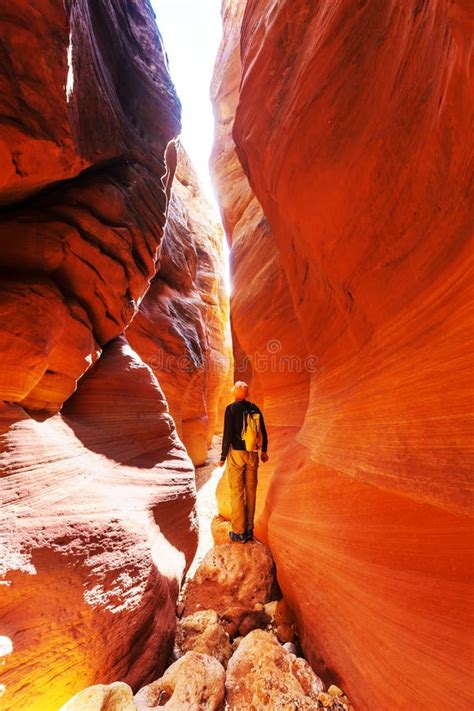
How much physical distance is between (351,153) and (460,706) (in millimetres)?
3656

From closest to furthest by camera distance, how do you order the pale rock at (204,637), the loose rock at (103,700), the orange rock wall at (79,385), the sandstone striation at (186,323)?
the loose rock at (103,700)
the orange rock wall at (79,385)
the pale rock at (204,637)
the sandstone striation at (186,323)

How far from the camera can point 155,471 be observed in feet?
11.5

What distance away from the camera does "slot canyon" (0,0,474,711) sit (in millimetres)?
1641

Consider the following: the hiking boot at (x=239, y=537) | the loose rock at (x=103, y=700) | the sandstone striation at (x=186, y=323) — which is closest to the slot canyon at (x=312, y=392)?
the loose rock at (x=103, y=700)

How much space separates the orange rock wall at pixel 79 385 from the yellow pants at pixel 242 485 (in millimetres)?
616

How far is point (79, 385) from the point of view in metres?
3.44

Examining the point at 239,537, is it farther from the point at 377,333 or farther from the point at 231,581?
the point at 377,333

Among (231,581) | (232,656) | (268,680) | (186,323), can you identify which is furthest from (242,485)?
(186,323)

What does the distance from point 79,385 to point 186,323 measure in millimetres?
7507

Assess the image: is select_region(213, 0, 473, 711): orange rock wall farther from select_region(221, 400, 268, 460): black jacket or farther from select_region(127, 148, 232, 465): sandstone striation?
select_region(127, 148, 232, 465): sandstone striation

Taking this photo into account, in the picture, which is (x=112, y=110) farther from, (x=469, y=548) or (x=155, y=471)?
(x=469, y=548)

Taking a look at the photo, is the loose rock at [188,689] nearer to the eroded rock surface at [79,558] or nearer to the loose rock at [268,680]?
the loose rock at [268,680]

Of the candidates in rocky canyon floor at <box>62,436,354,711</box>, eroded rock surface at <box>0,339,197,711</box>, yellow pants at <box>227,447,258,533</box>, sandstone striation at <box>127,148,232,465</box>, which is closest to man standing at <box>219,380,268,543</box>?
yellow pants at <box>227,447,258,533</box>

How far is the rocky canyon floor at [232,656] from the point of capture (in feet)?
5.31
